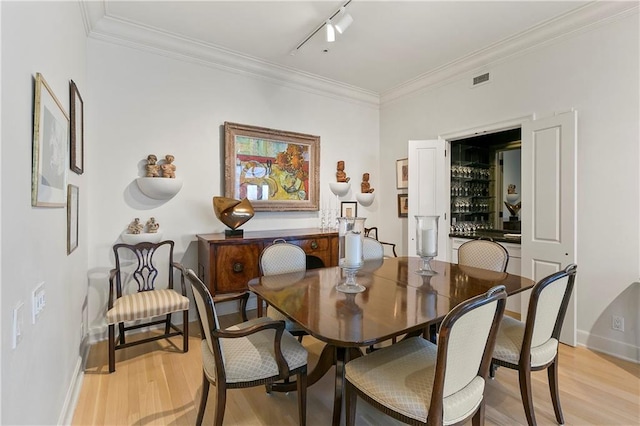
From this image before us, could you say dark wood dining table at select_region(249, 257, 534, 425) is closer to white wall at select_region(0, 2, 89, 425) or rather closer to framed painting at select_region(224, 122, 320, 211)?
white wall at select_region(0, 2, 89, 425)

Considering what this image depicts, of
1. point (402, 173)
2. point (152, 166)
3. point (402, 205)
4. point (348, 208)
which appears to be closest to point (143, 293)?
point (152, 166)

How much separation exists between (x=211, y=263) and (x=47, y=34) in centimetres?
196

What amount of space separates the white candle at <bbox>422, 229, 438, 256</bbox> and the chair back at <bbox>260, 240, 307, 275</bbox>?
98 centimetres

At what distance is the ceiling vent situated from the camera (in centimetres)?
370

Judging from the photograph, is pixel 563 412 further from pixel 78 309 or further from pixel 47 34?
pixel 47 34

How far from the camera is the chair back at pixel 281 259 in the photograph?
97.9 inches

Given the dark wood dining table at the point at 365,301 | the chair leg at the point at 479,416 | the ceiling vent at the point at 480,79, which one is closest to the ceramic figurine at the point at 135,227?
the dark wood dining table at the point at 365,301

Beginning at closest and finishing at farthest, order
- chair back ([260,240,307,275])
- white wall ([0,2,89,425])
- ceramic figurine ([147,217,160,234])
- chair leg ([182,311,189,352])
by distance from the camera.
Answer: white wall ([0,2,89,425])
chair back ([260,240,307,275])
chair leg ([182,311,189,352])
ceramic figurine ([147,217,160,234])

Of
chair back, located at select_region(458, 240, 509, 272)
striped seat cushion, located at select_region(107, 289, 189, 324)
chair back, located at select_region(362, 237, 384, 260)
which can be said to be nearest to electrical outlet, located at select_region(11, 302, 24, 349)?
striped seat cushion, located at select_region(107, 289, 189, 324)

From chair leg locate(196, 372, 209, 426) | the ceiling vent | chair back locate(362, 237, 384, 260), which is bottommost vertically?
chair leg locate(196, 372, 209, 426)

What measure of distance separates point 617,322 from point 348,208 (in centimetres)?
304

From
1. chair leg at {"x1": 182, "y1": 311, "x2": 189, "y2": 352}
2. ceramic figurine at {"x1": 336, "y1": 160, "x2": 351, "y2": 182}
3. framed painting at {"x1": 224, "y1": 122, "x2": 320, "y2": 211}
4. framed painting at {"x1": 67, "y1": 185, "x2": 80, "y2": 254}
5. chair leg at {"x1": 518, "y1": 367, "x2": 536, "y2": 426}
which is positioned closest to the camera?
chair leg at {"x1": 518, "y1": 367, "x2": 536, "y2": 426}

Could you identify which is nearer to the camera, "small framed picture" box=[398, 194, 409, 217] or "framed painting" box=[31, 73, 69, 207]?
"framed painting" box=[31, 73, 69, 207]

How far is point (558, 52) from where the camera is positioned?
122 inches
